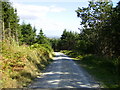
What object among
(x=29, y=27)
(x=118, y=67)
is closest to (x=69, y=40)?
(x=29, y=27)

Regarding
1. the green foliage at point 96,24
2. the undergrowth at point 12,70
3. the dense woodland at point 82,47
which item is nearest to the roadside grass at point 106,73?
the dense woodland at point 82,47

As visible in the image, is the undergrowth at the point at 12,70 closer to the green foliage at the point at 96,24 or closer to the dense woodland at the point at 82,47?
the dense woodland at the point at 82,47

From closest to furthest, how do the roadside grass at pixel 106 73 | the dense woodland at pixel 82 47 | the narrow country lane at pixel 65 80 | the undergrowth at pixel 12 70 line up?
the undergrowth at pixel 12 70
the narrow country lane at pixel 65 80
the roadside grass at pixel 106 73
the dense woodland at pixel 82 47

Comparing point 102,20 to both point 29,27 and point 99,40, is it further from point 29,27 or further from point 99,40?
point 29,27

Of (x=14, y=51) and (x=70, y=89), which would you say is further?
(x=14, y=51)

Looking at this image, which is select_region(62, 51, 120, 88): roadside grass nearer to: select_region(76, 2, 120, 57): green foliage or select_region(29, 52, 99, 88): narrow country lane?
select_region(29, 52, 99, 88): narrow country lane

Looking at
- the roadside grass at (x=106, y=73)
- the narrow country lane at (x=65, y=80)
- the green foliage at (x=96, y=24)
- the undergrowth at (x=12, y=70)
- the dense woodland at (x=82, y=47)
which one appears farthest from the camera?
the green foliage at (x=96, y=24)

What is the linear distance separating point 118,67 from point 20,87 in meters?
8.16

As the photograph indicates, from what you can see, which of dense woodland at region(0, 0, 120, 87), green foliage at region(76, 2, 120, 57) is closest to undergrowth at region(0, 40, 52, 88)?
dense woodland at region(0, 0, 120, 87)

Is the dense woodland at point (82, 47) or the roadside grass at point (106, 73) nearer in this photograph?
the roadside grass at point (106, 73)

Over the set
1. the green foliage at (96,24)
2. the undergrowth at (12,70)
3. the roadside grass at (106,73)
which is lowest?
the roadside grass at (106,73)

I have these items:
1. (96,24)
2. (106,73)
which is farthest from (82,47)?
(106,73)

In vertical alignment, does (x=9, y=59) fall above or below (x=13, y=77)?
above

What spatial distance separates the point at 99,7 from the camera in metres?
28.3
